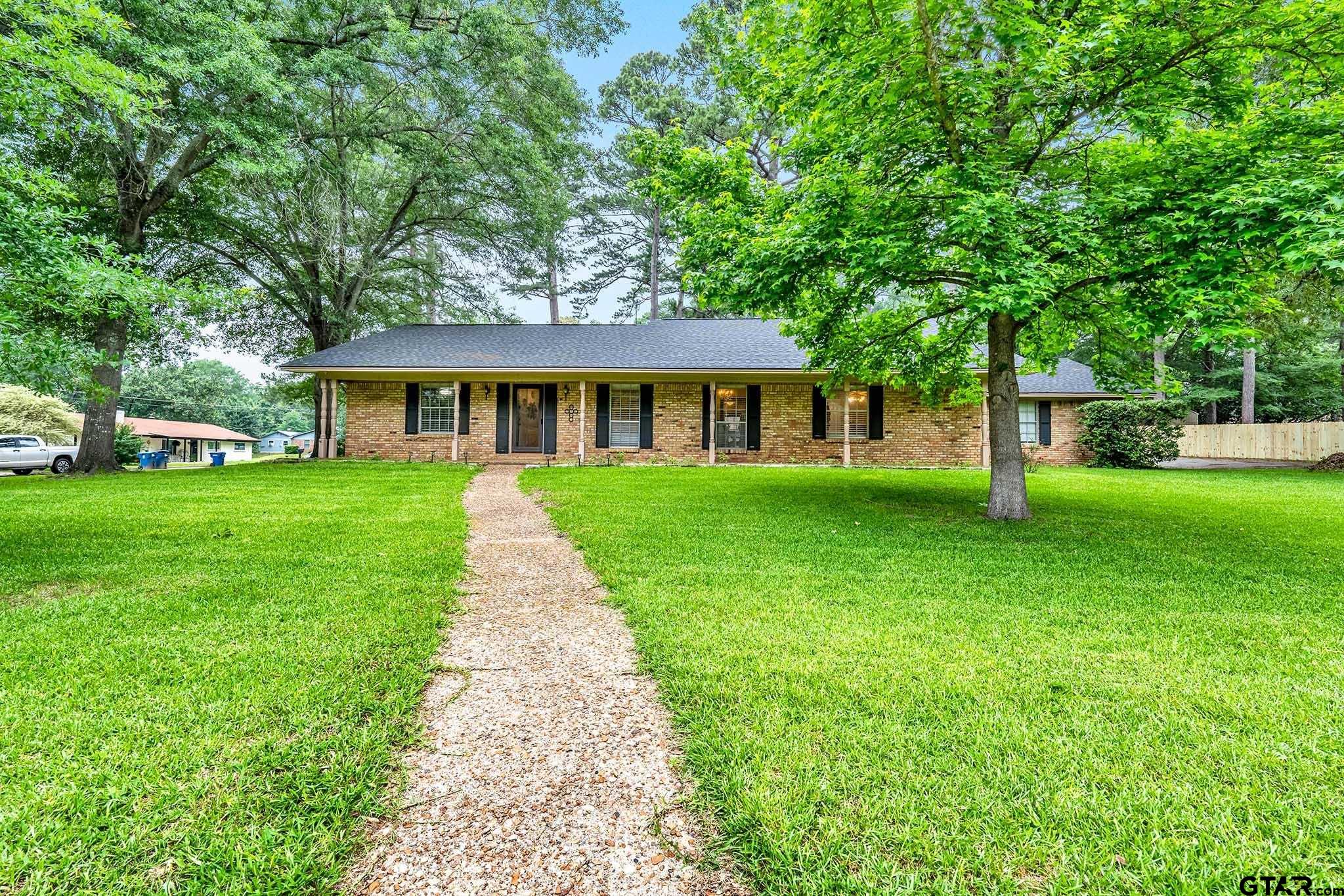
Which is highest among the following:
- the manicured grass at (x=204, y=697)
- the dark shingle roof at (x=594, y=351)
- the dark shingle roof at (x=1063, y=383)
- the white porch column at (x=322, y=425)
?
the dark shingle roof at (x=594, y=351)

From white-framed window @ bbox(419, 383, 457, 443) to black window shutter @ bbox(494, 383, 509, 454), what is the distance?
3.55 feet

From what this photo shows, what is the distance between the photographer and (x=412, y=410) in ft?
47.0

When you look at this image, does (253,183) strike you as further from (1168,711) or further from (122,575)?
(1168,711)

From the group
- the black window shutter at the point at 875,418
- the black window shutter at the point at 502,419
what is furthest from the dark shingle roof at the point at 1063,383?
the black window shutter at the point at 502,419

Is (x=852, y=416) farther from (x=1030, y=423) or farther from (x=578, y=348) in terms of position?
(x=578, y=348)

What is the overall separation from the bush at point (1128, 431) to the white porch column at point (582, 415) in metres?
13.0

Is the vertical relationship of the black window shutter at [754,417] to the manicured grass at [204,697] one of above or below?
above

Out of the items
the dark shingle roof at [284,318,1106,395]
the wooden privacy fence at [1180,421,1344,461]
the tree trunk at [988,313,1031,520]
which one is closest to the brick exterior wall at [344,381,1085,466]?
the dark shingle roof at [284,318,1106,395]


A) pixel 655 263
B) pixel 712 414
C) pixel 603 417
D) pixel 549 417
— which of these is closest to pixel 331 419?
pixel 549 417

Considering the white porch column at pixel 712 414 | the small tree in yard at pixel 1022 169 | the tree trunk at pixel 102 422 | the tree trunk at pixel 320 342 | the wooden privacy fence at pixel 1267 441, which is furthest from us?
the wooden privacy fence at pixel 1267 441

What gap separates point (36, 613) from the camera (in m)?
3.41

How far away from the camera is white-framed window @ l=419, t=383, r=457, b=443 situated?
47.3 ft

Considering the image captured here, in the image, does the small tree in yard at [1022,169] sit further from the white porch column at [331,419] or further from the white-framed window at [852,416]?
the white porch column at [331,419]

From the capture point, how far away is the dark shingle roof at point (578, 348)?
13695 mm
